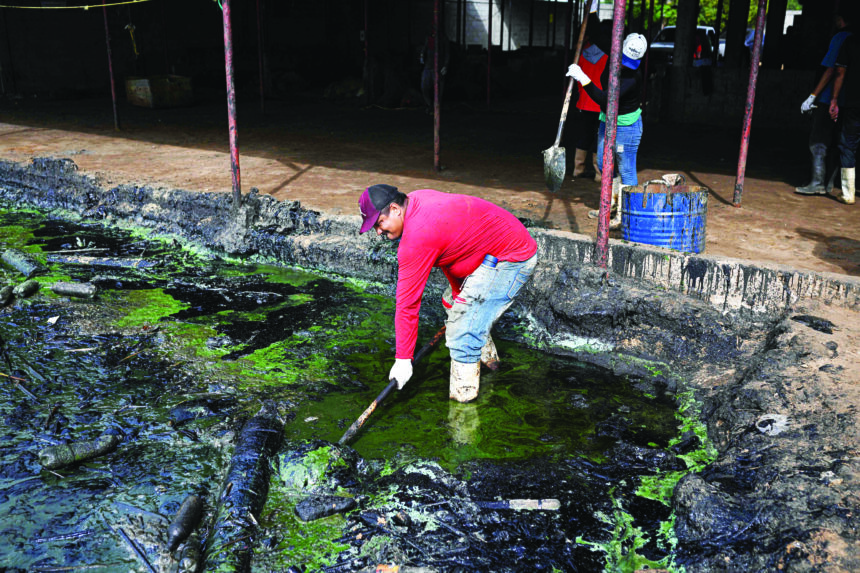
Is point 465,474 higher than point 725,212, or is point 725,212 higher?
point 725,212

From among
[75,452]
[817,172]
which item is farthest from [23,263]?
[817,172]

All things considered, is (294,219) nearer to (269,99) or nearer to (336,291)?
(336,291)

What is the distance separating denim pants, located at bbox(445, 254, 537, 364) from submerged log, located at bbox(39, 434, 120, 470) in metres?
2.08

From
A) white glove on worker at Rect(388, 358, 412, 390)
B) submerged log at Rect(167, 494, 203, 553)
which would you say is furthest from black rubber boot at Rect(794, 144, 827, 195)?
submerged log at Rect(167, 494, 203, 553)

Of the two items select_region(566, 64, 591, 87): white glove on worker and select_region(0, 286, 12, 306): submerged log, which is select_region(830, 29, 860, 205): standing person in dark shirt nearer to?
select_region(566, 64, 591, 87): white glove on worker

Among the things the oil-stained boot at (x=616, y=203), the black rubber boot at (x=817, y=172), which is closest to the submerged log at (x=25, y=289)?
the oil-stained boot at (x=616, y=203)

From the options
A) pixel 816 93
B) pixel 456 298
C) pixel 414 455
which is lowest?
pixel 414 455

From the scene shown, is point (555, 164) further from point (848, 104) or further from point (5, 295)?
point (5, 295)

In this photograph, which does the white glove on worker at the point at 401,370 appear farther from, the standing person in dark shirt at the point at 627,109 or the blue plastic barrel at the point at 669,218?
the standing person in dark shirt at the point at 627,109

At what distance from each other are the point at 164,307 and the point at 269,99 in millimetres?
13489

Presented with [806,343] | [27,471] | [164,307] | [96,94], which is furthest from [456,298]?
[96,94]

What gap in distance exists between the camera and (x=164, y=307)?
19.9ft

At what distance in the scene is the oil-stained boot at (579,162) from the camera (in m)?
8.52

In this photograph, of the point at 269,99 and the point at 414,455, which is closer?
the point at 414,455
